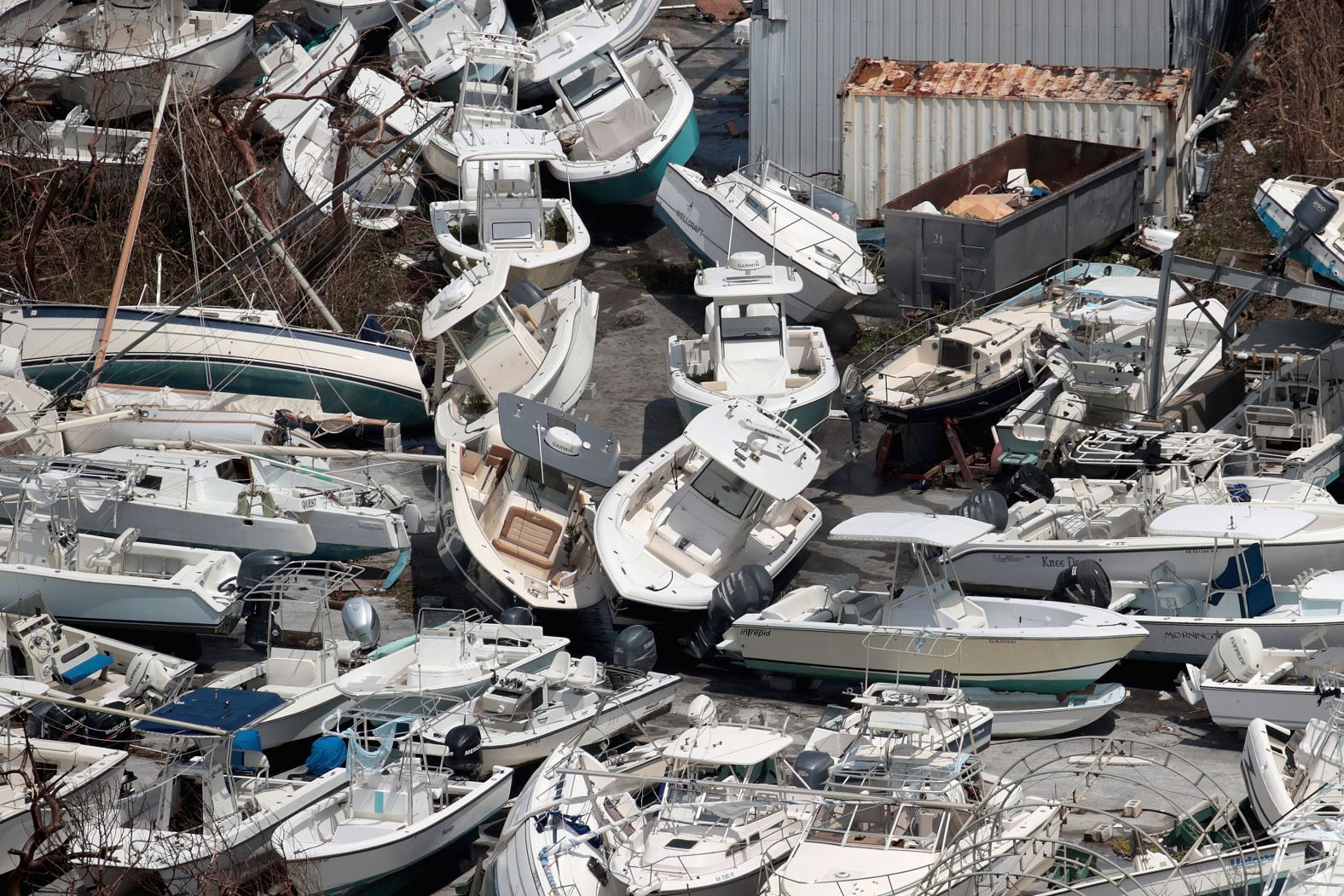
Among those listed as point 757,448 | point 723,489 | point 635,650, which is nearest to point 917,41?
point 757,448

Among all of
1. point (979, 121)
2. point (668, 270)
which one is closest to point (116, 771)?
point (668, 270)

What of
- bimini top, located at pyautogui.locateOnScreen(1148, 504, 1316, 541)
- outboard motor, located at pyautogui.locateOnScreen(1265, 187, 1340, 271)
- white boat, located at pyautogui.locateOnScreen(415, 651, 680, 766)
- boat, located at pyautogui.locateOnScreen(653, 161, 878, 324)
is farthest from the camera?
boat, located at pyautogui.locateOnScreen(653, 161, 878, 324)

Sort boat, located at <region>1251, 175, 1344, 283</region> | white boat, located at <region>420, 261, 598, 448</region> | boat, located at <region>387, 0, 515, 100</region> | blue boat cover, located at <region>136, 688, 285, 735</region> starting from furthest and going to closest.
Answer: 1. boat, located at <region>387, 0, 515, 100</region>
2. white boat, located at <region>420, 261, 598, 448</region>
3. boat, located at <region>1251, 175, 1344, 283</region>
4. blue boat cover, located at <region>136, 688, 285, 735</region>

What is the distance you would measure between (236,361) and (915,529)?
9.29 meters

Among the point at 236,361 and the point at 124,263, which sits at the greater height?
the point at 124,263

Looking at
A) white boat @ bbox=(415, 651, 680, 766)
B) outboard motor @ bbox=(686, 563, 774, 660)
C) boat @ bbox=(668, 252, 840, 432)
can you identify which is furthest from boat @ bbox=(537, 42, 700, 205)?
white boat @ bbox=(415, 651, 680, 766)

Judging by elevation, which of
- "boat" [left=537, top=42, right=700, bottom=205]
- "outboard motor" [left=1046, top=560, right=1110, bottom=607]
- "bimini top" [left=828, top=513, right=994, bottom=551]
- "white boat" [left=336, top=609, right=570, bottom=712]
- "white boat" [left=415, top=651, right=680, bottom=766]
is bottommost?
"white boat" [left=415, top=651, right=680, bottom=766]

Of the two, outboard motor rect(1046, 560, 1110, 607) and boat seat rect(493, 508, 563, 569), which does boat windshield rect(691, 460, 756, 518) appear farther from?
outboard motor rect(1046, 560, 1110, 607)

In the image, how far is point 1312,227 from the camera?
19469mm

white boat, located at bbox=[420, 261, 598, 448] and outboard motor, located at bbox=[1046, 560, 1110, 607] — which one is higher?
white boat, located at bbox=[420, 261, 598, 448]

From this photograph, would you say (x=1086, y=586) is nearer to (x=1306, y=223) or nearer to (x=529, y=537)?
(x=1306, y=223)

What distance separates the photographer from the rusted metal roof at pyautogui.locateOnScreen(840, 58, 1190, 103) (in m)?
25.2

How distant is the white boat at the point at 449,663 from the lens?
16.0 metres

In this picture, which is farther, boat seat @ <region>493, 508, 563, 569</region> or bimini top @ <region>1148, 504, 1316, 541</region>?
boat seat @ <region>493, 508, 563, 569</region>
